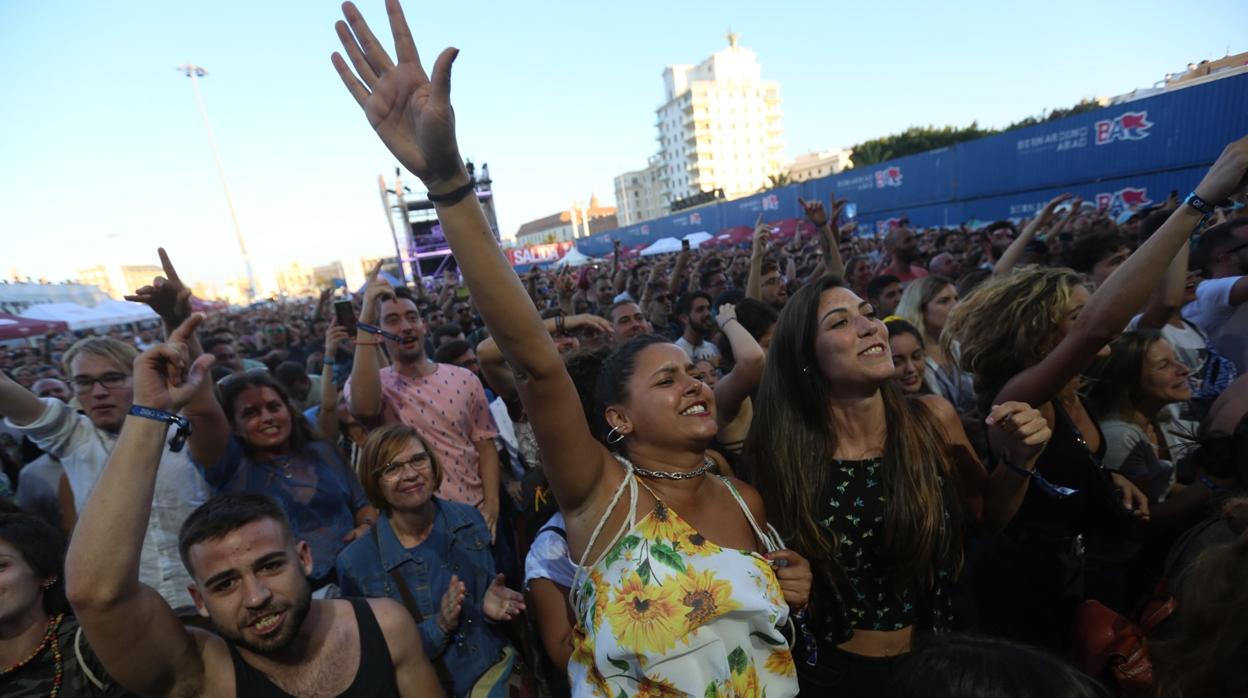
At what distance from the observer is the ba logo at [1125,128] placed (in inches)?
587

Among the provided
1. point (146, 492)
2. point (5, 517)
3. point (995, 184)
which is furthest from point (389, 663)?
point (995, 184)

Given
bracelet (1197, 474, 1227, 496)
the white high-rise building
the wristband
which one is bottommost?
bracelet (1197, 474, 1227, 496)

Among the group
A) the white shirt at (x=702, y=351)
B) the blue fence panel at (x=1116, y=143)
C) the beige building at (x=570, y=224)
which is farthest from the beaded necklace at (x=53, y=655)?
the beige building at (x=570, y=224)

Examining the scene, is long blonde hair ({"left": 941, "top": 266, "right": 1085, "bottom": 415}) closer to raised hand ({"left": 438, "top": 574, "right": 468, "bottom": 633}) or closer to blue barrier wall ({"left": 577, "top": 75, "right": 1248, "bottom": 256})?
raised hand ({"left": 438, "top": 574, "right": 468, "bottom": 633})

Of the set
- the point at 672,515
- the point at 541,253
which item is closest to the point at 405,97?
the point at 672,515

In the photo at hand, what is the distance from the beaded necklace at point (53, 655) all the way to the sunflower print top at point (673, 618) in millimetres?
1433

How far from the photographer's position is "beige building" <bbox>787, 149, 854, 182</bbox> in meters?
90.9

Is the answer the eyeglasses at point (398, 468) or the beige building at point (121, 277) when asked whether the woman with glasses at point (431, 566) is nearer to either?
the eyeglasses at point (398, 468)

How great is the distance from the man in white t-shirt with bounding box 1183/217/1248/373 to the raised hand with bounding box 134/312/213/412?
4979 millimetres

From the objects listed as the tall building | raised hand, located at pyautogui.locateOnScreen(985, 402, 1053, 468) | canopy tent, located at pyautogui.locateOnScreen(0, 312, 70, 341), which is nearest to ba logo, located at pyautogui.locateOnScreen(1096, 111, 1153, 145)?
raised hand, located at pyautogui.locateOnScreen(985, 402, 1053, 468)

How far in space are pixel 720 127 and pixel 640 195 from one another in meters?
25.4

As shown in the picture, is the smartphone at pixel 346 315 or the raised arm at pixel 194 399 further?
the smartphone at pixel 346 315

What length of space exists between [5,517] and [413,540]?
122cm

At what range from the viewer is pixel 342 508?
8.95 ft
